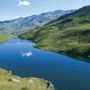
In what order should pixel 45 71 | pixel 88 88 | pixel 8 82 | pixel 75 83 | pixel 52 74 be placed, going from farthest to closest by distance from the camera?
pixel 45 71, pixel 52 74, pixel 75 83, pixel 88 88, pixel 8 82

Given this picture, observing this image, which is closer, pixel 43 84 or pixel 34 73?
pixel 43 84

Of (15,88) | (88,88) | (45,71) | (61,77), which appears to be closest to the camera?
(15,88)

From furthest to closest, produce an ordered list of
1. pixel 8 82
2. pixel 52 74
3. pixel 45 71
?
pixel 45 71 → pixel 52 74 → pixel 8 82

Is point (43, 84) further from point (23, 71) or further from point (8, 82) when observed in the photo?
point (23, 71)

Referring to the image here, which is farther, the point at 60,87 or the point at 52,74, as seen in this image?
the point at 52,74

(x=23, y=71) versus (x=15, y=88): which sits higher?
(x=15, y=88)

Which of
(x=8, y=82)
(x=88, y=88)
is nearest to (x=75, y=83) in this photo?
(x=88, y=88)

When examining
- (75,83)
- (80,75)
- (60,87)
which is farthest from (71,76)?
(60,87)

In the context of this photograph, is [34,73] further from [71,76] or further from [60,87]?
[60,87]

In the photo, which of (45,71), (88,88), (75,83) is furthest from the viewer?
(45,71)
